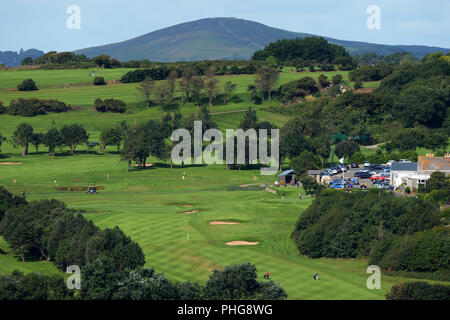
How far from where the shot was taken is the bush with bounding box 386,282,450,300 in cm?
6359

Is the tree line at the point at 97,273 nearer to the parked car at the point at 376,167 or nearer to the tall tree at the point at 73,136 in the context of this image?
the parked car at the point at 376,167

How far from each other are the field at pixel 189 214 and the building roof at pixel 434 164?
20169mm

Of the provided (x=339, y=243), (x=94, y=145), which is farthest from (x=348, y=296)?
(x=94, y=145)

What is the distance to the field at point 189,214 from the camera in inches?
3059

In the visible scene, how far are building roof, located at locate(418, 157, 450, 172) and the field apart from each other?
20.2 m

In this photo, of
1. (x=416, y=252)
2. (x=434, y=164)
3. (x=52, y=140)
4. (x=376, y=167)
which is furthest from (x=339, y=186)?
(x=52, y=140)

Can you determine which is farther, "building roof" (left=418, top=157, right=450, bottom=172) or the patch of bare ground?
"building roof" (left=418, top=157, right=450, bottom=172)

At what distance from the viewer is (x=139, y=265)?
76.1 meters

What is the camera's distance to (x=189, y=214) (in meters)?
107

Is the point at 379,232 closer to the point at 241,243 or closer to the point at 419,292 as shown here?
the point at 241,243

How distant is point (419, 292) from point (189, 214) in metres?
47.5

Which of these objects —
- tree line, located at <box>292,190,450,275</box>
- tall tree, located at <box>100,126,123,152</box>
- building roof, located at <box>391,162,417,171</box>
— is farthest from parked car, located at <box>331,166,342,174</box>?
tall tree, located at <box>100,126,123,152</box>

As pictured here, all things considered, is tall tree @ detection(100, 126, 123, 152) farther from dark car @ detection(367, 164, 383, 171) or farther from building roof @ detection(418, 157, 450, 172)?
building roof @ detection(418, 157, 450, 172)

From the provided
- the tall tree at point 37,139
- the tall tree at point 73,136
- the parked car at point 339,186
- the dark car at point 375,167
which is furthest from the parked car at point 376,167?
the tall tree at point 37,139
